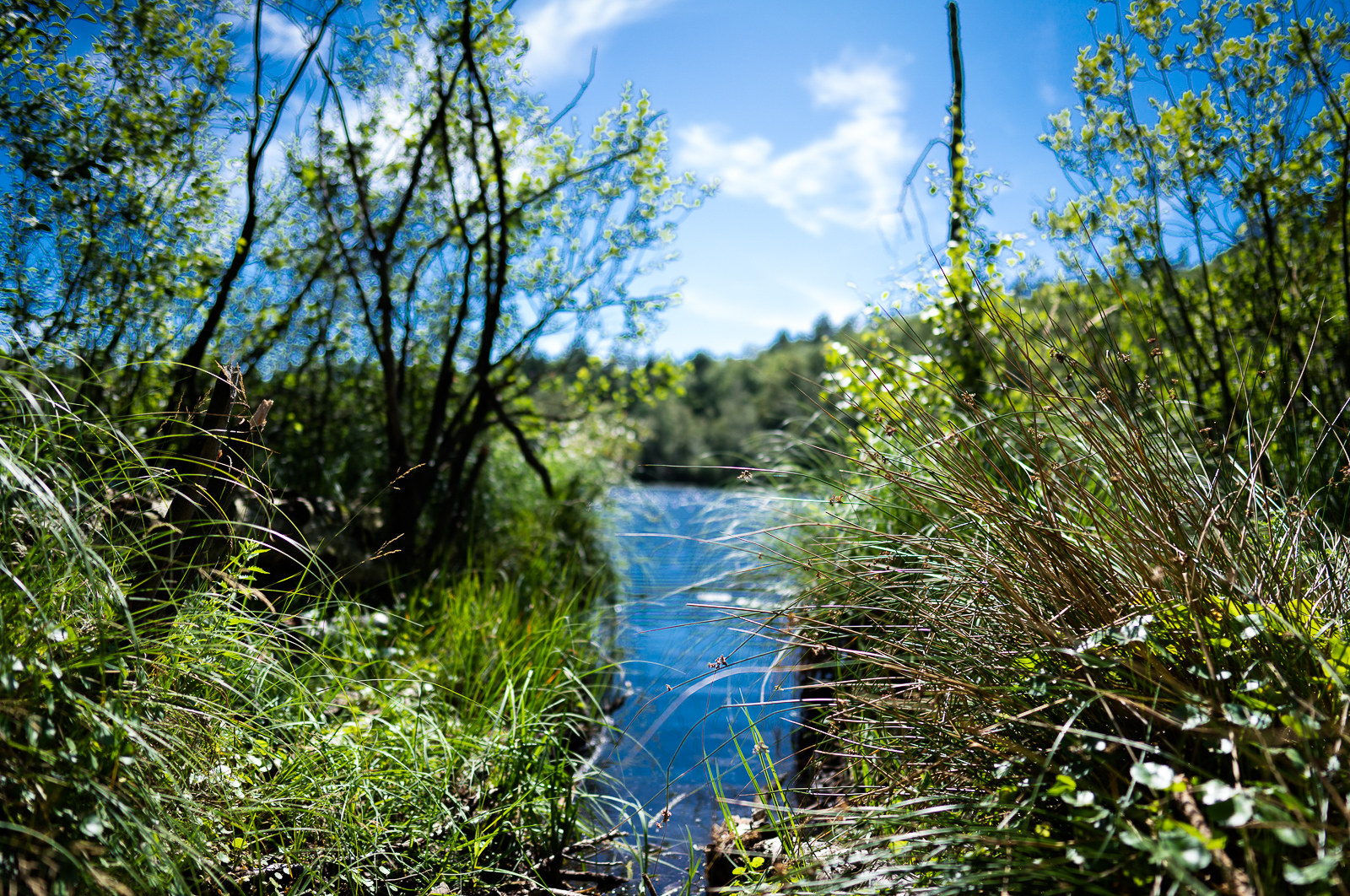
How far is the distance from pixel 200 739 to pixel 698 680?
1.73m

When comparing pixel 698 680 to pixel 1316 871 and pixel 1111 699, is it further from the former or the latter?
pixel 1316 871

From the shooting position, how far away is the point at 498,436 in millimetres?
5137

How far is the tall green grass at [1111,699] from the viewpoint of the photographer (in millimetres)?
863

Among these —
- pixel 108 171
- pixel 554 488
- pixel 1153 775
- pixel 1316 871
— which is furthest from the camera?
pixel 554 488

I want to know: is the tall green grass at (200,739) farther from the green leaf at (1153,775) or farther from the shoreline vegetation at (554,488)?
the green leaf at (1153,775)

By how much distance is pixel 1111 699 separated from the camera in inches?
44.9

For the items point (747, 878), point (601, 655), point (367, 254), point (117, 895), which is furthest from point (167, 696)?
point (367, 254)

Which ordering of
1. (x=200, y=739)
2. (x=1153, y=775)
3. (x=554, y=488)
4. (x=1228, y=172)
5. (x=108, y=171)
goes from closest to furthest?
(x=1153, y=775)
(x=200, y=739)
(x=108, y=171)
(x=1228, y=172)
(x=554, y=488)

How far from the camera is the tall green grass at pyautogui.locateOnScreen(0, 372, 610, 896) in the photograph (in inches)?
37.6

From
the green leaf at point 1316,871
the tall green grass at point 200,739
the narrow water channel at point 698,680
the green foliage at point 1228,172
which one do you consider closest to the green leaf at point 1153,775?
the green leaf at point 1316,871

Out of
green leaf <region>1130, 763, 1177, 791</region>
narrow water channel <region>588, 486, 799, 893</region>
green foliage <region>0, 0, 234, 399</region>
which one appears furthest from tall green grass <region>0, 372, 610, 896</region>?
green leaf <region>1130, 763, 1177, 791</region>

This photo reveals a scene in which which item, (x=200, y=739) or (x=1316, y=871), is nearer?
(x=1316, y=871)

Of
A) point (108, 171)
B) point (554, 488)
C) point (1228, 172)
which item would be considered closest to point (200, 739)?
point (108, 171)

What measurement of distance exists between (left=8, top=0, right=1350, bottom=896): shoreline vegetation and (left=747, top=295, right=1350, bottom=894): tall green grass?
1 cm
